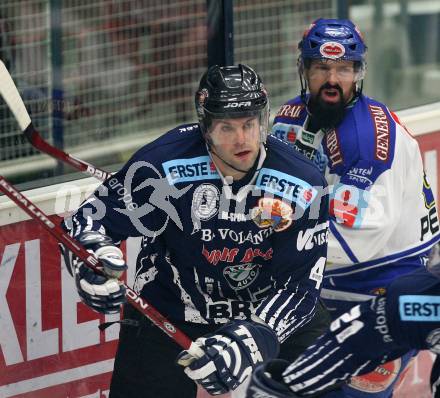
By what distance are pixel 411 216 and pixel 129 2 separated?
140 centimetres

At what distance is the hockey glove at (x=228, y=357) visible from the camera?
367 centimetres

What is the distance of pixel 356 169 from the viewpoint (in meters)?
4.39

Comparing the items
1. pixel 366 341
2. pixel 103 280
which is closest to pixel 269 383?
pixel 366 341

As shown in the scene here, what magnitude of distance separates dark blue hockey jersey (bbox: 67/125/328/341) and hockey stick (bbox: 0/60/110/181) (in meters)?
0.45

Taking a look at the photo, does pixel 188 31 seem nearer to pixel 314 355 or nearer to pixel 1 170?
pixel 1 170

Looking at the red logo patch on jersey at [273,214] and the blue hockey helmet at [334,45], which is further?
the blue hockey helmet at [334,45]

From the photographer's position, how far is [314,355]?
10.5ft

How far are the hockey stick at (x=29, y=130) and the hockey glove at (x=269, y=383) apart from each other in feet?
4.33

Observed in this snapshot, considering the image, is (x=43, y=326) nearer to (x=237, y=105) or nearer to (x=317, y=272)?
(x=317, y=272)

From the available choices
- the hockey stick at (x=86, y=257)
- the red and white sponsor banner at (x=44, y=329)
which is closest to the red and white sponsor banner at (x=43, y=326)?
the red and white sponsor banner at (x=44, y=329)

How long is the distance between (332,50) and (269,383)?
1.58 m

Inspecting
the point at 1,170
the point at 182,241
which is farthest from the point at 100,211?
the point at 1,170

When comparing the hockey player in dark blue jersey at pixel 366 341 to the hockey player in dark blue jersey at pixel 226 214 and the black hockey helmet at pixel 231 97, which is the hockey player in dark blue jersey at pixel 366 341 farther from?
the black hockey helmet at pixel 231 97

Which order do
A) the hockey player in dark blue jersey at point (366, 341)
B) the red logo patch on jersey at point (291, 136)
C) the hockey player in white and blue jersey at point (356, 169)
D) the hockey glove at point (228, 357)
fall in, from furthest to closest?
the red logo patch on jersey at point (291, 136) → the hockey player in white and blue jersey at point (356, 169) → the hockey glove at point (228, 357) → the hockey player in dark blue jersey at point (366, 341)
